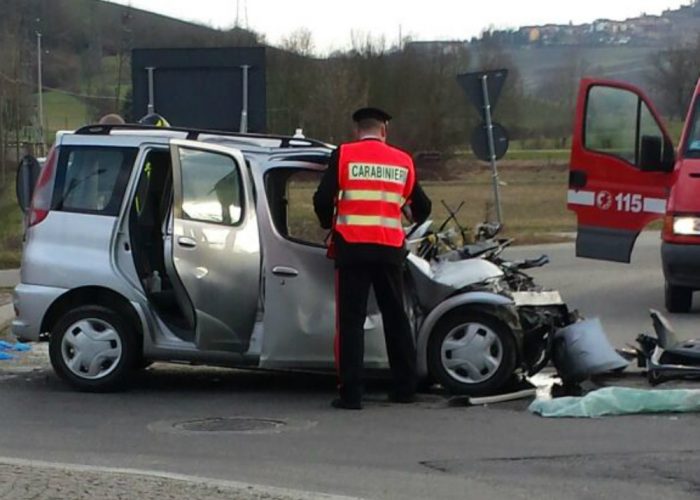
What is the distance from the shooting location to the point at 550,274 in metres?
18.2

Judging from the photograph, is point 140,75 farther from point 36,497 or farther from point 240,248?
point 36,497

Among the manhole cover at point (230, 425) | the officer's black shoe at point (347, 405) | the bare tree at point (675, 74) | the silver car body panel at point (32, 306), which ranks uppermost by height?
the bare tree at point (675, 74)

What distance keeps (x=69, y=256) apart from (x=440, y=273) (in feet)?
8.21

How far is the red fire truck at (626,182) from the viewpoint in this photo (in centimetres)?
1261

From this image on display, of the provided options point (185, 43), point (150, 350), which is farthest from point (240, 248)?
point (185, 43)

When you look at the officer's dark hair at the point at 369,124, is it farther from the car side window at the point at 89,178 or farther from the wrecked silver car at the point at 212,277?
the car side window at the point at 89,178

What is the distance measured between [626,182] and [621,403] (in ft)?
15.7

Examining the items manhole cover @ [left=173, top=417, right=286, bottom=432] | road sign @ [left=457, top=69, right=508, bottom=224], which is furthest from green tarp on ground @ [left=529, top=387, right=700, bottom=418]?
road sign @ [left=457, top=69, right=508, bottom=224]

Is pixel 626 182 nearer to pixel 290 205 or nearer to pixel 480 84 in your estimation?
pixel 290 205

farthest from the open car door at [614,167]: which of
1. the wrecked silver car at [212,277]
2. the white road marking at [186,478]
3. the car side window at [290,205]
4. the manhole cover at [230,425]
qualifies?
the white road marking at [186,478]

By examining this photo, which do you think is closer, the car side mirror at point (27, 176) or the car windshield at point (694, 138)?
the car side mirror at point (27, 176)

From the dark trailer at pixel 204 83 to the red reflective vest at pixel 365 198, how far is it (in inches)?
324

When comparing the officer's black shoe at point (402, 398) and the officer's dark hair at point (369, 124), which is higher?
the officer's dark hair at point (369, 124)

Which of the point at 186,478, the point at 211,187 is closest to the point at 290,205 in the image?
Result: the point at 211,187
